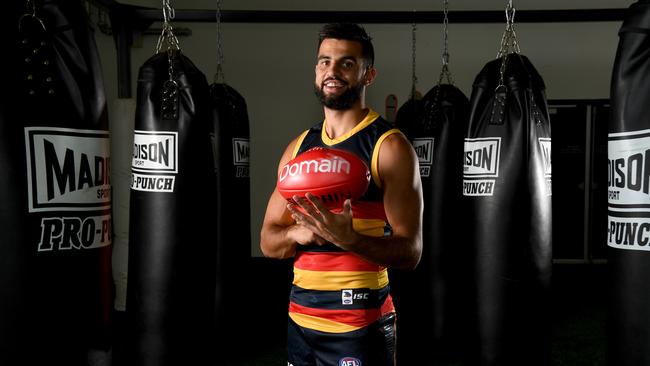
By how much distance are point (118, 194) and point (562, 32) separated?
495cm

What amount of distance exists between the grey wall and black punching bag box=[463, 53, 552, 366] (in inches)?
138

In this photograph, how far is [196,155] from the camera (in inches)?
79.4

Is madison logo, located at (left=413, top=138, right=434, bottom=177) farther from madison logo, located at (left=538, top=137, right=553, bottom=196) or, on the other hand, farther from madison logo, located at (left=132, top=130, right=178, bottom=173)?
madison logo, located at (left=132, top=130, right=178, bottom=173)

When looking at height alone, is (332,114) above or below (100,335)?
above

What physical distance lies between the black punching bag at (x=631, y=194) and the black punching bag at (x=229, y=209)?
79.1 inches

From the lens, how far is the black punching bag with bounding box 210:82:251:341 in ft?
9.33

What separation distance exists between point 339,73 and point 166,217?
3.21 feet

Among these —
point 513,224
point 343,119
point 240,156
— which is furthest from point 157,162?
point 513,224

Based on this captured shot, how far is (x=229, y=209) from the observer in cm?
286

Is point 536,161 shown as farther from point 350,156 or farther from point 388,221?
point 350,156

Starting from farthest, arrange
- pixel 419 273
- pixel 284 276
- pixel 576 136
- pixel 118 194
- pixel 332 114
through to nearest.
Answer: pixel 576 136
pixel 284 276
pixel 118 194
pixel 419 273
pixel 332 114

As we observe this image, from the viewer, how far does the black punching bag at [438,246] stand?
288 centimetres

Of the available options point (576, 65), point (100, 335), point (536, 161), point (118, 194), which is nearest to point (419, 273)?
point (536, 161)

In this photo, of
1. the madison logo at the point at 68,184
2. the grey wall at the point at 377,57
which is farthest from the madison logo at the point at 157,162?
the grey wall at the point at 377,57
